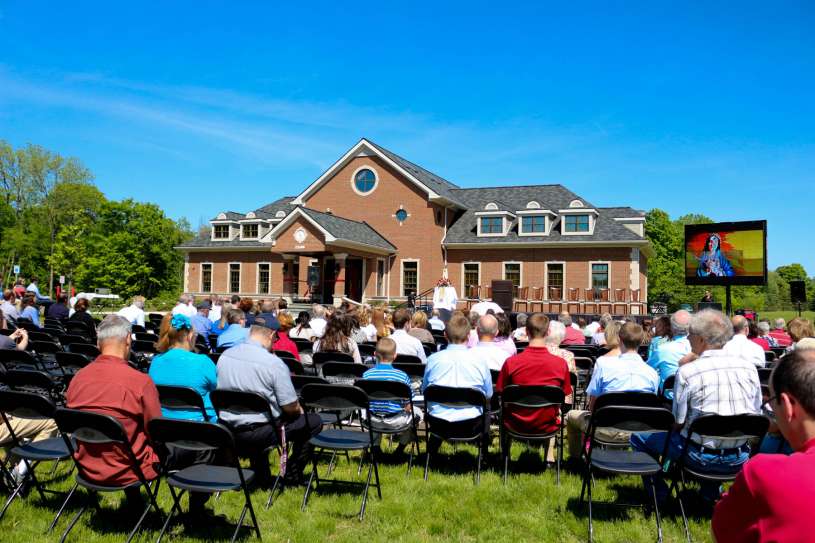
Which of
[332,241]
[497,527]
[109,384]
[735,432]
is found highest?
[332,241]

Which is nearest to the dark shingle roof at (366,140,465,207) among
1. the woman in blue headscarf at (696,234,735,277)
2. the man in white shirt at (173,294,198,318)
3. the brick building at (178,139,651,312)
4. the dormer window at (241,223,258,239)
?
the brick building at (178,139,651,312)

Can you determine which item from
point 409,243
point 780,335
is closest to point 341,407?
point 780,335

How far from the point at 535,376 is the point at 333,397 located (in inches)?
80.3

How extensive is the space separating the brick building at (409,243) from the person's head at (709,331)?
23.3 m

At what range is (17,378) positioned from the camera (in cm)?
504

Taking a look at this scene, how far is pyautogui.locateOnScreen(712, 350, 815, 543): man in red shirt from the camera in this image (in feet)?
4.89

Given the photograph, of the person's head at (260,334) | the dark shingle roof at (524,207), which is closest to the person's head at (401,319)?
the person's head at (260,334)

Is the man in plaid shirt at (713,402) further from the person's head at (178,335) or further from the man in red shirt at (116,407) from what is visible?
the person's head at (178,335)

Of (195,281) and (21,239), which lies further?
(21,239)

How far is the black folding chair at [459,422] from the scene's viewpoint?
5.19 metres

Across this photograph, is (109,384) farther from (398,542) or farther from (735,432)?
(735,432)

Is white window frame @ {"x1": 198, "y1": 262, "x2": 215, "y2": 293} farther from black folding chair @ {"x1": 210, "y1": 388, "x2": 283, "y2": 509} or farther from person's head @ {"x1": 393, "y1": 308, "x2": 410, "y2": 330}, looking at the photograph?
black folding chair @ {"x1": 210, "y1": 388, "x2": 283, "y2": 509}

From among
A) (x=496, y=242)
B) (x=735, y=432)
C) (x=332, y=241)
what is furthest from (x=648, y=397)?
(x=496, y=242)

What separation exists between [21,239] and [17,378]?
63307 mm
